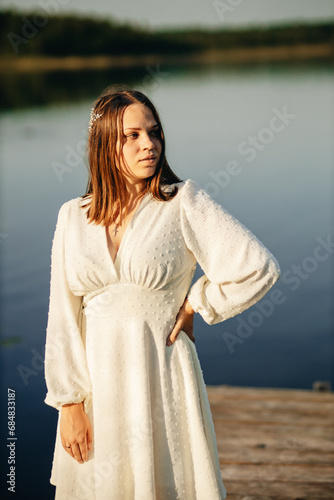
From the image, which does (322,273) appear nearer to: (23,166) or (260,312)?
(260,312)

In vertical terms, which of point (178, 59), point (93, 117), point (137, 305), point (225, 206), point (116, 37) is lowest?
point (225, 206)

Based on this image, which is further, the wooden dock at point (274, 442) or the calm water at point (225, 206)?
the calm water at point (225, 206)

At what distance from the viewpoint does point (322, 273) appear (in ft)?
22.5

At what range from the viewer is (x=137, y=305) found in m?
1.65

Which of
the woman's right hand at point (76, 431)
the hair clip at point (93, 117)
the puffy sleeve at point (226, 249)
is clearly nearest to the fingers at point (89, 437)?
the woman's right hand at point (76, 431)

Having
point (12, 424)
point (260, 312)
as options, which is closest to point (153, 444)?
point (12, 424)

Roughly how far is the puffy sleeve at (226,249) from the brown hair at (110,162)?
2.9 inches

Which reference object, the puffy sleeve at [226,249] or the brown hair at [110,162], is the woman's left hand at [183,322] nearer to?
the puffy sleeve at [226,249]

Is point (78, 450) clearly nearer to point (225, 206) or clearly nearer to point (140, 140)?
point (140, 140)

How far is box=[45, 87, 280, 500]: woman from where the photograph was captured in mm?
1636

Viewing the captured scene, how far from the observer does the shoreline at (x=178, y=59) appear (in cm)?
1970

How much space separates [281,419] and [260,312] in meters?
2.57

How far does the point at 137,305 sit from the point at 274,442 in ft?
5.10

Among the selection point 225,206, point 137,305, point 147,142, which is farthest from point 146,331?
point 225,206
